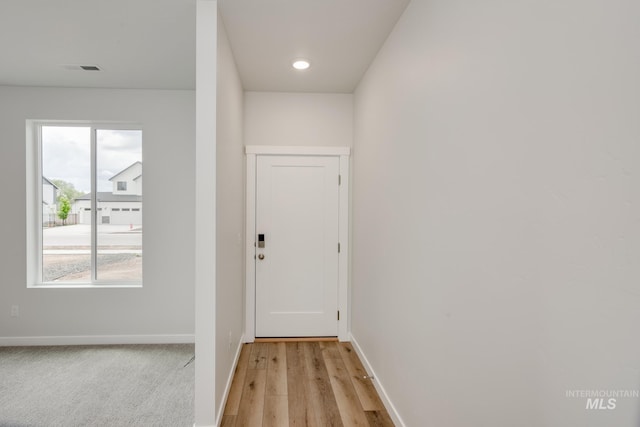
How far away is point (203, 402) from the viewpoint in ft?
6.33

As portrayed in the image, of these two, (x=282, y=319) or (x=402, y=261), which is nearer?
(x=402, y=261)

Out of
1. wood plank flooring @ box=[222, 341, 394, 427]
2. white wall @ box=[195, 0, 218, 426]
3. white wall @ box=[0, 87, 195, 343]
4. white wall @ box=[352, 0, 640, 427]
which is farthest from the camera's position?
white wall @ box=[0, 87, 195, 343]

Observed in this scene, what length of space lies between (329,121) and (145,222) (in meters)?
2.16

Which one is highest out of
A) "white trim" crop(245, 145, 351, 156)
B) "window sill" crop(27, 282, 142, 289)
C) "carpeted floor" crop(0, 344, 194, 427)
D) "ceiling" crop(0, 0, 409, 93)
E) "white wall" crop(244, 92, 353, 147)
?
"ceiling" crop(0, 0, 409, 93)

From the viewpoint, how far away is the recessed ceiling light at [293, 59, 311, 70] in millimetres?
2695

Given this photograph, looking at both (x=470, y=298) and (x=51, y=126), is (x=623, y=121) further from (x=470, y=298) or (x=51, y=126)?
(x=51, y=126)

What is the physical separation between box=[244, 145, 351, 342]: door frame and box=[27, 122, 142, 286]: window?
116cm

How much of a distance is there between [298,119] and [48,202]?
2.73m

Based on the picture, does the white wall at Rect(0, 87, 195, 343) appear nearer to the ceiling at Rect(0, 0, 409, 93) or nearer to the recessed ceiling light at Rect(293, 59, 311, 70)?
the ceiling at Rect(0, 0, 409, 93)

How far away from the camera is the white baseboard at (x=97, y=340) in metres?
3.29

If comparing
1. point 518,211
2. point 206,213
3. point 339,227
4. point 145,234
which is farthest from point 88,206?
point 518,211

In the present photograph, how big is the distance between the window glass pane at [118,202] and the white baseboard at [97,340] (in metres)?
0.59

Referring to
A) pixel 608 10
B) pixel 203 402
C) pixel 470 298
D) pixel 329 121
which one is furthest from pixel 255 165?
pixel 608 10

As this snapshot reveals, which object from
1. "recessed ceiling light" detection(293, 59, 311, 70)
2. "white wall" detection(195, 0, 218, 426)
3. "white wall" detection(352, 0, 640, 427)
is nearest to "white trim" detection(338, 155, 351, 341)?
"recessed ceiling light" detection(293, 59, 311, 70)
